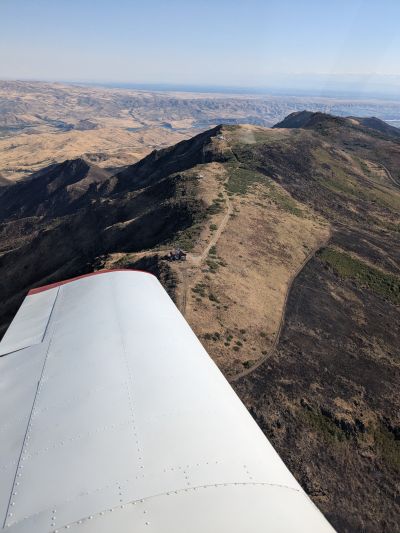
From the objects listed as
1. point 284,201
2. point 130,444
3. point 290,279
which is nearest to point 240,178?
point 284,201

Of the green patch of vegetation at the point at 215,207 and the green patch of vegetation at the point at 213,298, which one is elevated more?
the green patch of vegetation at the point at 213,298

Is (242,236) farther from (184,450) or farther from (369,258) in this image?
(184,450)

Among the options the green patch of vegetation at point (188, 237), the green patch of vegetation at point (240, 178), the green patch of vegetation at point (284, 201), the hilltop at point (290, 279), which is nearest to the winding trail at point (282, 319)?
the hilltop at point (290, 279)

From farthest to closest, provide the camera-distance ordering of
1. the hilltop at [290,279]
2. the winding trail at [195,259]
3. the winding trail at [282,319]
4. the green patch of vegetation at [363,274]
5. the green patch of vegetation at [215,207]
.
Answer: the green patch of vegetation at [215,207] → the green patch of vegetation at [363,274] → the winding trail at [195,259] → the winding trail at [282,319] → the hilltop at [290,279]

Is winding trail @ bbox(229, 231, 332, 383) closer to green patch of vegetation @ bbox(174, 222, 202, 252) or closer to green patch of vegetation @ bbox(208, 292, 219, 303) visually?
green patch of vegetation @ bbox(208, 292, 219, 303)

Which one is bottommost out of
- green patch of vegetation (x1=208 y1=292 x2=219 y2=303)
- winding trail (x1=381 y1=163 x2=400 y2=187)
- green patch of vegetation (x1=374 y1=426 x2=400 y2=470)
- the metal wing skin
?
winding trail (x1=381 y1=163 x2=400 y2=187)

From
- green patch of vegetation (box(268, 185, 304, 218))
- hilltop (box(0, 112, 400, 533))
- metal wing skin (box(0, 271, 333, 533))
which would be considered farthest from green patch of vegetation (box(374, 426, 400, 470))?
green patch of vegetation (box(268, 185, 304, 218))

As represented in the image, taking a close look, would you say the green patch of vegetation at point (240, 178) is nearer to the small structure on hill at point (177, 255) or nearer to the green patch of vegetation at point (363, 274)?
the green patch of vegetation at point (363, 274)

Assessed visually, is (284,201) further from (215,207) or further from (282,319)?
(282,319)
